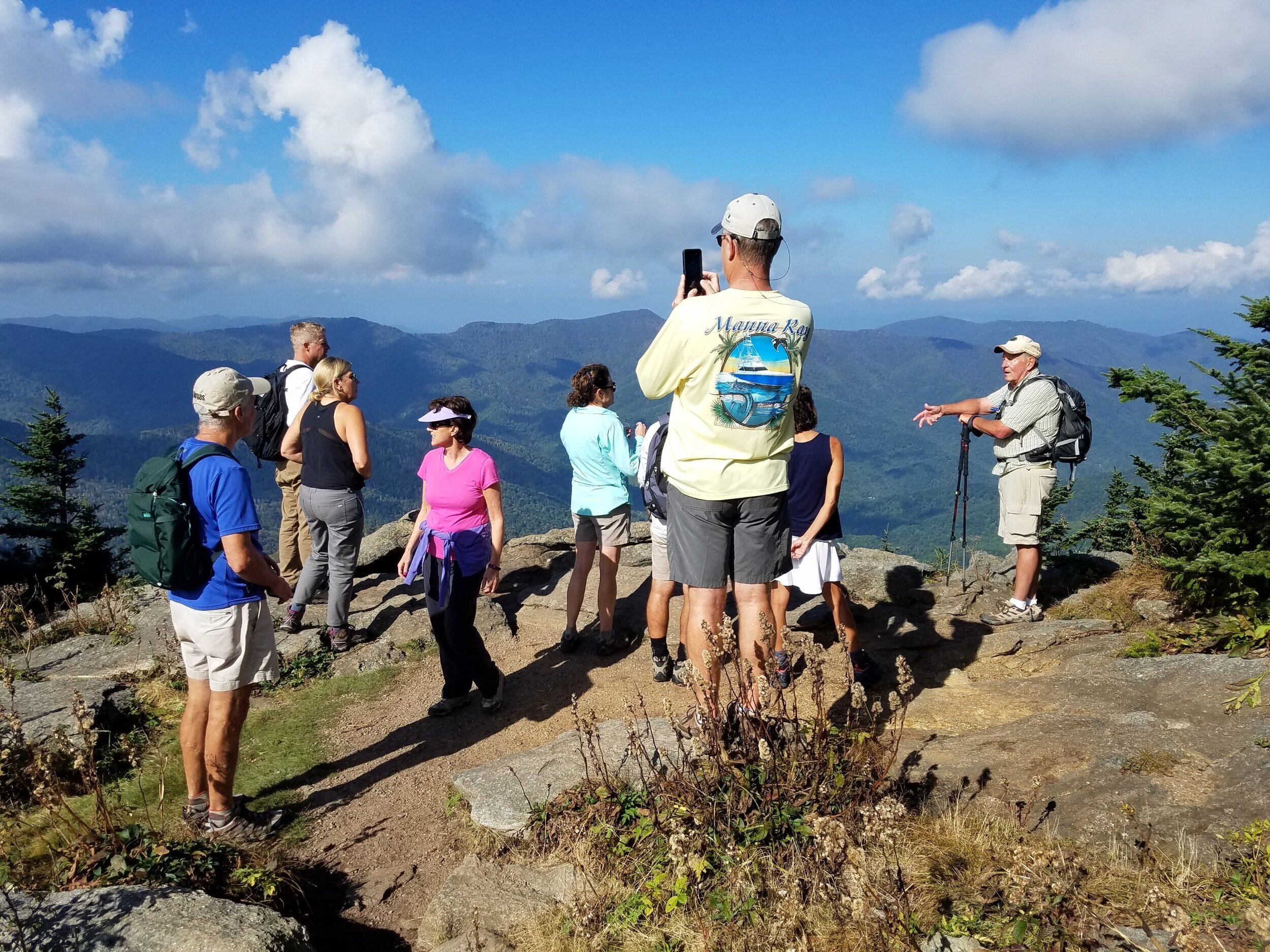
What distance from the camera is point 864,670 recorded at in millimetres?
6348

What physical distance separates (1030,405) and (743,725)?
501 centimetres

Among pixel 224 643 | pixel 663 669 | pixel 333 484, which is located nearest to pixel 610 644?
pixel 663 669

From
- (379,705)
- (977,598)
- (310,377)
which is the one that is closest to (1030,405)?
(977,598)

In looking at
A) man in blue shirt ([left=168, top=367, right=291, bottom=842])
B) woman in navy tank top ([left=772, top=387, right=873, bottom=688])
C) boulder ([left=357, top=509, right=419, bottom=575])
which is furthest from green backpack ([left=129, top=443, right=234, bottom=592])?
boulder ([left=357, top=509, right=419, bottom=575])

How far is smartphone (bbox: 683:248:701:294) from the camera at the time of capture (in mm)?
4324

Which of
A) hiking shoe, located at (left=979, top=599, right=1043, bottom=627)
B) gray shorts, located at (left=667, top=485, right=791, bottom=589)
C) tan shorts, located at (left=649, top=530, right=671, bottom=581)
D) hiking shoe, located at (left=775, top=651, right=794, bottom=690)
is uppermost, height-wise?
gray shorts, located at (left=667, top=485, right=791, bottom=589)

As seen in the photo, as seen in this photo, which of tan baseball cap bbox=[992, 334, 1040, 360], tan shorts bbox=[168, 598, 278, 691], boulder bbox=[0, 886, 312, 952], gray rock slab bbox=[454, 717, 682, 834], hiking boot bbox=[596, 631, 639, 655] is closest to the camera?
boulder bbox=[0, 886, 312, 952]

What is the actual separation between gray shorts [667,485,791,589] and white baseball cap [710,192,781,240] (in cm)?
135

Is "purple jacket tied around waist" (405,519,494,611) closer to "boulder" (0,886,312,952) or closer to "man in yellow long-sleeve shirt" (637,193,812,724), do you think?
"man in yellow long-sleeve shirt" (637,193,812,724)

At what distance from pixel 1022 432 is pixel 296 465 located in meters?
7.15

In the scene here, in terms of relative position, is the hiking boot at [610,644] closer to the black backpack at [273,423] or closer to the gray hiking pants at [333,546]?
the gray hiking pants at [333,546]

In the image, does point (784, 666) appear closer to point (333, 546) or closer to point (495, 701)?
point (495, 701)

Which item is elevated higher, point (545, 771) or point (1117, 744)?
point (1117, 744)

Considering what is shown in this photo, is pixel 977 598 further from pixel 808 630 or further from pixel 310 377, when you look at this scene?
pixel 310 377
